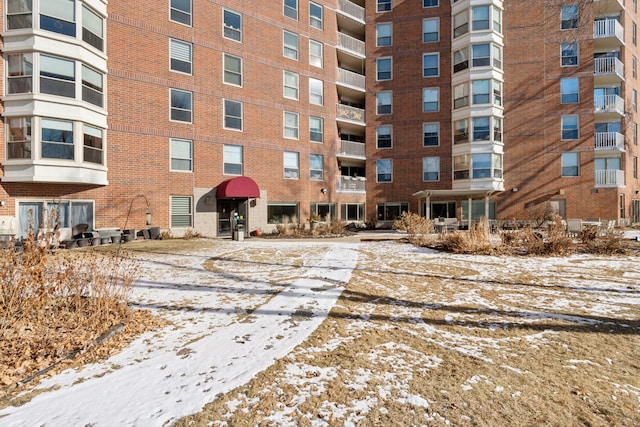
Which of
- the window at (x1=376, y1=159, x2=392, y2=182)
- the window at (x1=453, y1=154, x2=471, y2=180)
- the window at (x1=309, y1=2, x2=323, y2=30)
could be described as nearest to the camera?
the window at (x1=309, y1=2, x2=323, y2=30)

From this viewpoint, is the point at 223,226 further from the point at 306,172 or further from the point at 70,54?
the point at 70,54

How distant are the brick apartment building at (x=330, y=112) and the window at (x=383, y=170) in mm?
97

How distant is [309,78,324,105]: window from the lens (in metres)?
27.3

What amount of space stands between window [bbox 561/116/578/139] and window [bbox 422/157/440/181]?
415 inches

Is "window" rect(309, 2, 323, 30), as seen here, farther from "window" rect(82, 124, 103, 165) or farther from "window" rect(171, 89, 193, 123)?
"window" rect(82, 124, 103, 165)

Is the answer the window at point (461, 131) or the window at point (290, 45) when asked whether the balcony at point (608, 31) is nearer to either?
the window at point (461, 131)

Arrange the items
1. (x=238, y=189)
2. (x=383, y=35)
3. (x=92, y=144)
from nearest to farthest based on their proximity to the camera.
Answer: (x=92, y=144)
(x=238, y=189)
(x=383, y=35)

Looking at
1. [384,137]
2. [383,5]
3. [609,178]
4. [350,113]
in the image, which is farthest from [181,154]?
[609,178]

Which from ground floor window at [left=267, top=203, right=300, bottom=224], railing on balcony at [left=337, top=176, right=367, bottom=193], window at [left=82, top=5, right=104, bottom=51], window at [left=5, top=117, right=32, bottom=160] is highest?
window at [left=82, top=5, right=104, bottom=51]

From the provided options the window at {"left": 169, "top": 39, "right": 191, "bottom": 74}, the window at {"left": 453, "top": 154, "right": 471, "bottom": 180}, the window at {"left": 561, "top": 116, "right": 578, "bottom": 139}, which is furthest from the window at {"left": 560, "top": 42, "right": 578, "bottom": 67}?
the window at {"left": 169, "top": 39, "right": 191, "bottom": 74}

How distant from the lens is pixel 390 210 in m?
30.1

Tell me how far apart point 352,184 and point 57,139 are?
826 inches

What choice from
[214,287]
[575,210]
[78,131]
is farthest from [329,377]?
[575,210]

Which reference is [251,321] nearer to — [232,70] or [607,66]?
[232,70]
